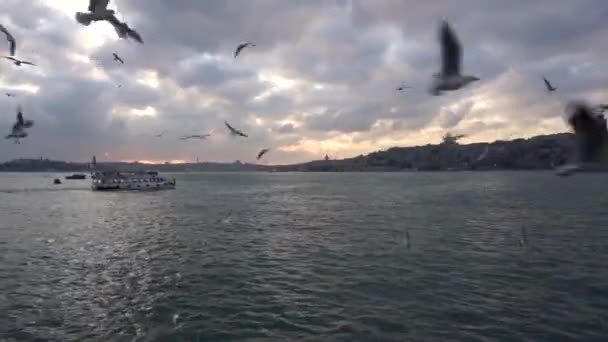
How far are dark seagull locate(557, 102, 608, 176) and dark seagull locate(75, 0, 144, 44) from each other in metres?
9.33

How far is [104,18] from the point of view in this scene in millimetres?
9320

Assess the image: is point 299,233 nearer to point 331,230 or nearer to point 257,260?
point 331,230

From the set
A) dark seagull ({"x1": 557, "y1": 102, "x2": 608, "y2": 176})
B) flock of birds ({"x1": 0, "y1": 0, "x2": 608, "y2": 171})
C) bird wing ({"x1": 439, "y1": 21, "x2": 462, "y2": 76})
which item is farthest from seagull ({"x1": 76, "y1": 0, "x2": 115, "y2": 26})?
dark seagull ({"x1": 557, "y1": 102, "x2": 608, "y2": 176})

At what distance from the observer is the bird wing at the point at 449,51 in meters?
7.50

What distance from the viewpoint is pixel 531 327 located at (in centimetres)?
1434

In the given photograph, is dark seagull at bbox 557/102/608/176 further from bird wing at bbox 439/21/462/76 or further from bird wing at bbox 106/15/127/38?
bird wing at bbox 106/15/127/38

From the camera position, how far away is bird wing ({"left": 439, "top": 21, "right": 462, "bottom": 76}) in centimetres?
750

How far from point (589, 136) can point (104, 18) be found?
1021cm

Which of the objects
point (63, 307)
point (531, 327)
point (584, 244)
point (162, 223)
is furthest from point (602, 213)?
point (63, 307)

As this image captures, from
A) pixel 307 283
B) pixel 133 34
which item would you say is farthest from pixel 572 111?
pixel 307 283

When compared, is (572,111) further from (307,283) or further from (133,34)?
(307,283)

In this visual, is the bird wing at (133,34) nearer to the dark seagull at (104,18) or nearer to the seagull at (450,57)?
the dark seagull at (104,18)

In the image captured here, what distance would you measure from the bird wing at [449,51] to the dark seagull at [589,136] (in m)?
2.02

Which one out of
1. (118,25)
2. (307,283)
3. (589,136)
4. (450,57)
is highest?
(118,25)
